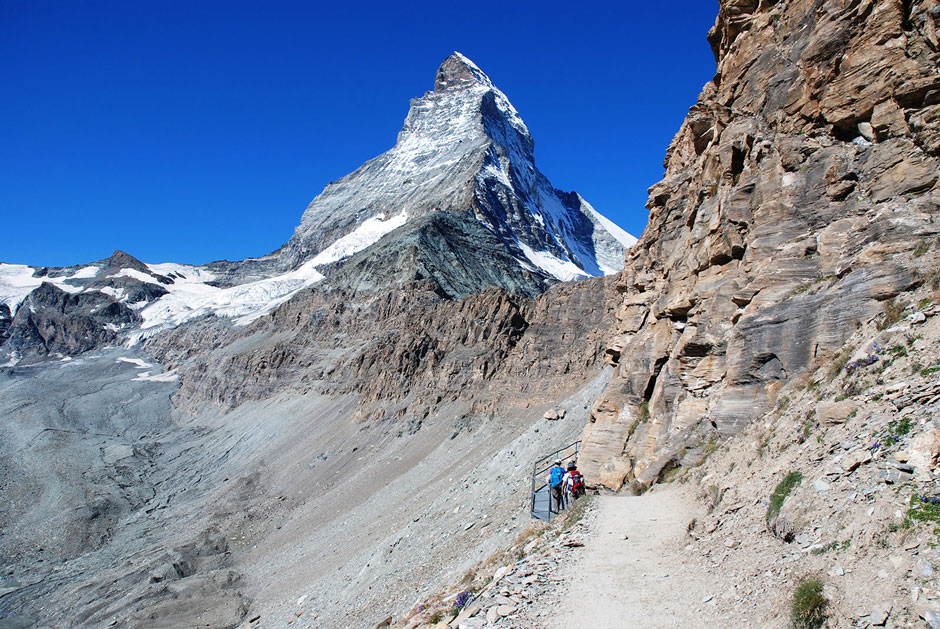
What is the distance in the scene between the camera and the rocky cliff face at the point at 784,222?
453 inches

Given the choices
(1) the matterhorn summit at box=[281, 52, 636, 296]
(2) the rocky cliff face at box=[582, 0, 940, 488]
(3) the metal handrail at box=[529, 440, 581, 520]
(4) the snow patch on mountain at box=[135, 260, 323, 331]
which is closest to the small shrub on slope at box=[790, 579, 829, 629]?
(2) the rocky cliff face at box=[582, 0, 940, 488]

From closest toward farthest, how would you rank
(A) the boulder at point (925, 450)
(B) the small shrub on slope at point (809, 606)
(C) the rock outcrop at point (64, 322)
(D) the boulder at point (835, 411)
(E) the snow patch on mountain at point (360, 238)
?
(B) the small shrub on slope at point (809, 606) → (A) the boulder at point (925, 450) → (D) the boulder at point (835, 411) → (C) the rock outcrop at point (64, 322) → (E) the snow patch on mountain at point (360, 238)

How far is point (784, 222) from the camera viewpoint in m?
13.7

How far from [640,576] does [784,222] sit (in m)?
9.09

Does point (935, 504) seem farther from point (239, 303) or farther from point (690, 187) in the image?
point (239, 303)

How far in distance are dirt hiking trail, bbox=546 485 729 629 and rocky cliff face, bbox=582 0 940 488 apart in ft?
9.49

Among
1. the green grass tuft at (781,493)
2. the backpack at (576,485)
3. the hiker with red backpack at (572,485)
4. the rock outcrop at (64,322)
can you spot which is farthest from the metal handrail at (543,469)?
the rock outcrop at (64,322)

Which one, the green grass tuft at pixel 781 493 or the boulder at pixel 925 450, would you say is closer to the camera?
the boulder at pixel 925 450

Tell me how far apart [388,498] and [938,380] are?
31842mm

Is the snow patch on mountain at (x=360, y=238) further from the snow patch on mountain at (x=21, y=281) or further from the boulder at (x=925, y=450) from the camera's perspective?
the boulder at (x=925, y=450)

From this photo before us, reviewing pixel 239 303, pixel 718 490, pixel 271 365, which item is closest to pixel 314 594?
pixel 718 490

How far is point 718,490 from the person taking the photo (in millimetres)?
10648

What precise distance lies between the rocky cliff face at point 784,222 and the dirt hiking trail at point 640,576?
9.49ft

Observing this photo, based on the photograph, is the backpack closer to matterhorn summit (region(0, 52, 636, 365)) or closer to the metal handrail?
the metal handrail
